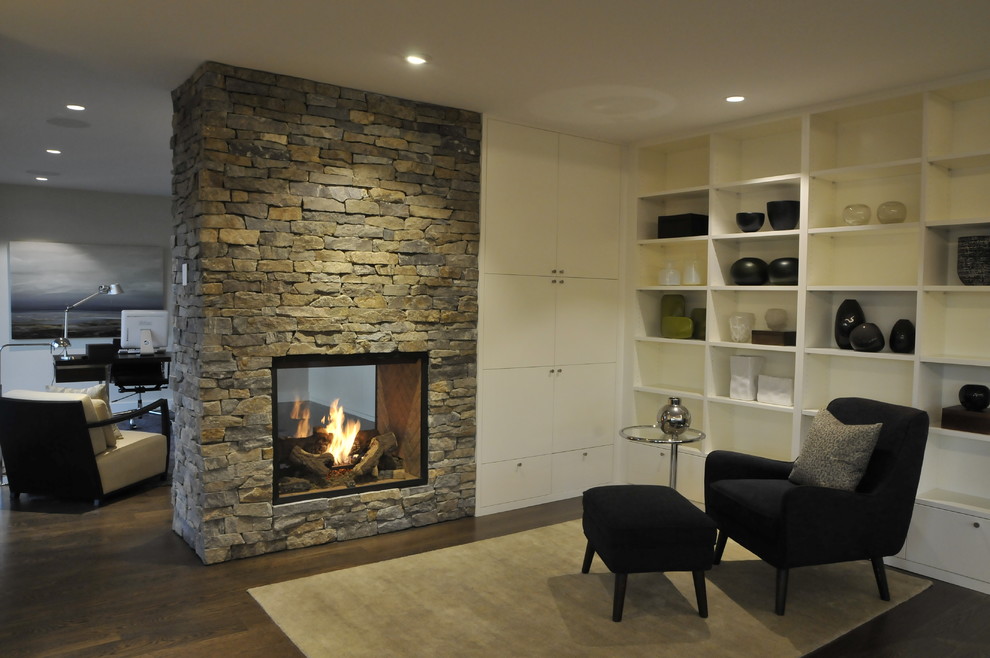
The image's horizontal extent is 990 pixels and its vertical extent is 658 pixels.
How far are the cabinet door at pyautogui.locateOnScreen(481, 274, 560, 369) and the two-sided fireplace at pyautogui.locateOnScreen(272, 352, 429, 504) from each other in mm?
509

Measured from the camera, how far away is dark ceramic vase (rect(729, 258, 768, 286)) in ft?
15.1

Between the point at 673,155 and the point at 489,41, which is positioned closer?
the point at 489,41

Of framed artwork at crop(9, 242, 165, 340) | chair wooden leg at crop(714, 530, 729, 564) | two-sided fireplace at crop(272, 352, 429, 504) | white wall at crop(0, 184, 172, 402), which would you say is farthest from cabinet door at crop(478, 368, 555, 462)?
framed artwork at crop(9, 242, 165, 340)

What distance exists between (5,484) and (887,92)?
6366 mm

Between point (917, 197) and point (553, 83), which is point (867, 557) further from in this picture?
point (553, 83)

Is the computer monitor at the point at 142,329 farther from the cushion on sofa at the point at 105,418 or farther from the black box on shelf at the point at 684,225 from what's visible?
the black box on shelf at the point at 684,225

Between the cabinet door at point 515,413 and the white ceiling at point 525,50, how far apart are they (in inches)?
66.2

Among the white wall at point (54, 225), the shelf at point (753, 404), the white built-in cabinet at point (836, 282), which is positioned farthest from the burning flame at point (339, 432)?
the white wall at point (54, 225)

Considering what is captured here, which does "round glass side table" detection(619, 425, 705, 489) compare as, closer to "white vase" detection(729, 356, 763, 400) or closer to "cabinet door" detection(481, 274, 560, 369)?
"white vase" detection(729, 356, 763, 400)

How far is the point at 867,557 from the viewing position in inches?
131

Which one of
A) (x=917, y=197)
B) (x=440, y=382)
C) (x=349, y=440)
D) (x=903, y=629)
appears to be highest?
(x=917, y=197)

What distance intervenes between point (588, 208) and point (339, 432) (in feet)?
7.55

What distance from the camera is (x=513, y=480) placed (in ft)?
15.6

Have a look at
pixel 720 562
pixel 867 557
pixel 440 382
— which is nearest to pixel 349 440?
pixel 440 382
